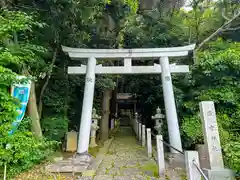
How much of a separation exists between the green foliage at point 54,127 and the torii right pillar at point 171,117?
3.74 m

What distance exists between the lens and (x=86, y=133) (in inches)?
248

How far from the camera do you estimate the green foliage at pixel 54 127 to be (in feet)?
22.3

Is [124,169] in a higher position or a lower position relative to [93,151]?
lower

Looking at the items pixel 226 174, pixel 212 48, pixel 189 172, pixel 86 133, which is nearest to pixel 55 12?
pixel 86 133

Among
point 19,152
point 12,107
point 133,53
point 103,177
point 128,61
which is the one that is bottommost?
point 103,177

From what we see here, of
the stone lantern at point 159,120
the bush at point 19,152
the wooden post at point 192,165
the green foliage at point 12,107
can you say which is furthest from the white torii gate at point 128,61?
the wooden post at point 192,165

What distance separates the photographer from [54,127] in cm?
691

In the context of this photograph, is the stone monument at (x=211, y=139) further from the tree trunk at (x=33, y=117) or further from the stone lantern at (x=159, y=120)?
the stone lantern at (x=159, y=120)

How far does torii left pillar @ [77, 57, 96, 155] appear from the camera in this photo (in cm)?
617

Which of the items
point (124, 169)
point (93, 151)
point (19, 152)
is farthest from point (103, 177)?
point (93, 151)

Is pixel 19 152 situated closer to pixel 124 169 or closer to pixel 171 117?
pixel 124 169

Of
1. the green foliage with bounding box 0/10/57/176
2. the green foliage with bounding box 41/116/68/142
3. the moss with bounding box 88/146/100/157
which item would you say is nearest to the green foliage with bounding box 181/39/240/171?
the moss with bounding box 88/146/100/157

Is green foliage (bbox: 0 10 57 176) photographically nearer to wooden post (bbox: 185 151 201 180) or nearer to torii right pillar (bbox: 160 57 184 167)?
wooden post (bbox: 185 151 201 180)

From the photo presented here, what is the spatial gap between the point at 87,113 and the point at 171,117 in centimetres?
275
